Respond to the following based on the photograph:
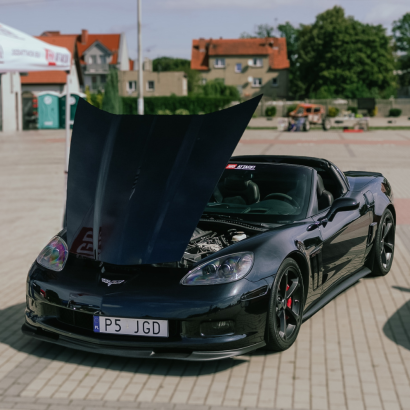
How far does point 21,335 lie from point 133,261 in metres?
1.35

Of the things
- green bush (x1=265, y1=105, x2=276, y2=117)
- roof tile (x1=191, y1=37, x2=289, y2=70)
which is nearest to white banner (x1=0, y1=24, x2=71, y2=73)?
green bush (x1=265, y1=105, x2=276, y2=117)

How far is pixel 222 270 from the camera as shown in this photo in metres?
4.06

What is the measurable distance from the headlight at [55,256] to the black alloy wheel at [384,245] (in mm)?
3139

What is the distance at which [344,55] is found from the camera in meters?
77.8

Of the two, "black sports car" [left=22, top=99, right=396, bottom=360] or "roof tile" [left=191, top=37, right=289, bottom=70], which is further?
"roof tile" [left=191, top=37, right=289, bottom=70]

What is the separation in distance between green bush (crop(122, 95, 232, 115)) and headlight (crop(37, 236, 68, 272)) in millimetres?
52094

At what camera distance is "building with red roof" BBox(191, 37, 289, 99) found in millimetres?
91188

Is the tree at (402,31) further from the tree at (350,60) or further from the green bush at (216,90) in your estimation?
the green bush at (216,90)

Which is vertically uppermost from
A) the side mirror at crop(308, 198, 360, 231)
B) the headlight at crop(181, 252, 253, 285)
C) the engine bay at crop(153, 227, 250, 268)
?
the side mirror at crop(308, 198, 360, 231)

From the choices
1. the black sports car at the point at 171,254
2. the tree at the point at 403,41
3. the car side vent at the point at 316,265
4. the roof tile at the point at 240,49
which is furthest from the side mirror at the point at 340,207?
the tree at the point at 403,41

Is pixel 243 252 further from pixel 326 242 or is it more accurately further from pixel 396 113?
pixel 396 113

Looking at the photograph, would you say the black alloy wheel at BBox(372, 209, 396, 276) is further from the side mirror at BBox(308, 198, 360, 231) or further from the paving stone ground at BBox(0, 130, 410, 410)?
the side mirror at BBox(308, 198, 360, 231)

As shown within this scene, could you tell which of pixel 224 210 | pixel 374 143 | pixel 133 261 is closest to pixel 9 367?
pixel 133 261

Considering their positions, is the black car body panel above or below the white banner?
below
